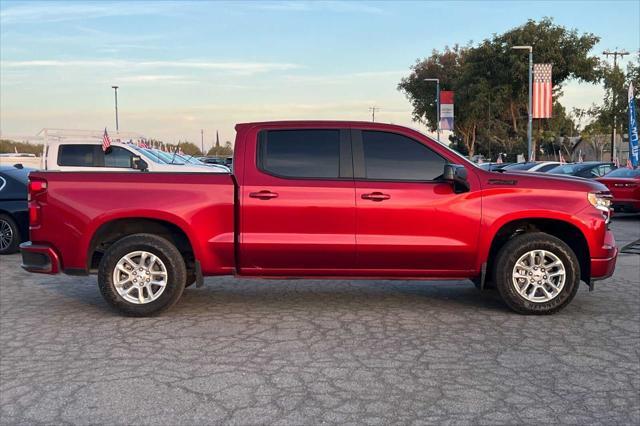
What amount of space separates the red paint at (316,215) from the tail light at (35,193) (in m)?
0.02

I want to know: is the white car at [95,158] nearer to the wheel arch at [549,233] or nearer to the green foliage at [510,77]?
the wheel arch at [549,233]

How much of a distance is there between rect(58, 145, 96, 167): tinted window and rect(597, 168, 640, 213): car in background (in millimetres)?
12340

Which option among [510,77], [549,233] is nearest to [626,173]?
[549,233]

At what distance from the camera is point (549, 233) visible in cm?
657

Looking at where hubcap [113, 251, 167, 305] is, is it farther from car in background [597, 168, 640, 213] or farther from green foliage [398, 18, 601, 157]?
green foliage [398, 18, 601, 157]

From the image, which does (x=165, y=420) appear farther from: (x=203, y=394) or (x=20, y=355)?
(x=20, y=355)

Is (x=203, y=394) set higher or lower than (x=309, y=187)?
lower

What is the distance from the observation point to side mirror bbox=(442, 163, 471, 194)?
5914 millimetres

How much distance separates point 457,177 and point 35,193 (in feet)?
13.4

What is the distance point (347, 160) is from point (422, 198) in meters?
0.82

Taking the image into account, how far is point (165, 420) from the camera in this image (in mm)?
3797

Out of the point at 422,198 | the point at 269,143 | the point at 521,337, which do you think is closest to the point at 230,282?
the point at 269,143

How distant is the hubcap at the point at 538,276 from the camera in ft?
20.2

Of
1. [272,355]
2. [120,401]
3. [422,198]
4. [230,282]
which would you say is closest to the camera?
[120,401]
